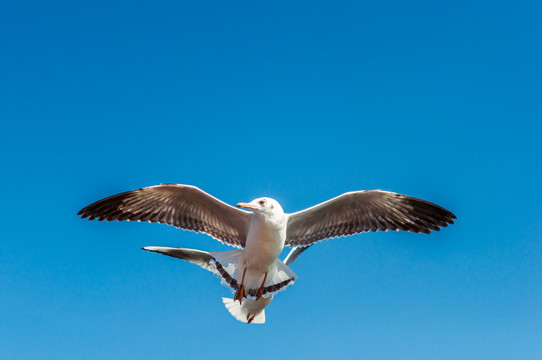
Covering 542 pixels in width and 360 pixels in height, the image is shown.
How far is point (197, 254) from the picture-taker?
9.55 meters

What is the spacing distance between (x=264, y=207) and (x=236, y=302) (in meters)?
2.64

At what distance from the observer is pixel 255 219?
23.8 feet

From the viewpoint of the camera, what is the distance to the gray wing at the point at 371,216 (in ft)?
25.7

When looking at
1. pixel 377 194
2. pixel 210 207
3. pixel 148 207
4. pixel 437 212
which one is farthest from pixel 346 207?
pixel 148 207

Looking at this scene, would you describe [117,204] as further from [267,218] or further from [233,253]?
[267,218]

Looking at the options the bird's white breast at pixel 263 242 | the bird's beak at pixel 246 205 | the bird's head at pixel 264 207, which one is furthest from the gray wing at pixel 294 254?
the bird's beak at pixel 246 205

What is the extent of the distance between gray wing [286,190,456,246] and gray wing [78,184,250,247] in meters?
0.81

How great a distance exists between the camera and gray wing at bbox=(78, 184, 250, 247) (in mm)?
8008

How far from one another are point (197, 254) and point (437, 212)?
396 cm

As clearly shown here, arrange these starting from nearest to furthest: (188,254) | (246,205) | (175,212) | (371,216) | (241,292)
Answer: (246,205), (241,292), (371,216), (175,212), (188,254)

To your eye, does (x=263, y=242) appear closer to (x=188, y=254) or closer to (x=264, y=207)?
(x=264, y=207)

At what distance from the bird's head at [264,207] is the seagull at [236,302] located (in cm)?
158

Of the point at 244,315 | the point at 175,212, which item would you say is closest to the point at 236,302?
the point at 244,315

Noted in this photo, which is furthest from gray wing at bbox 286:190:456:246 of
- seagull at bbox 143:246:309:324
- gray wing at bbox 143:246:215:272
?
gray wing at bbox 143:246:215:272
